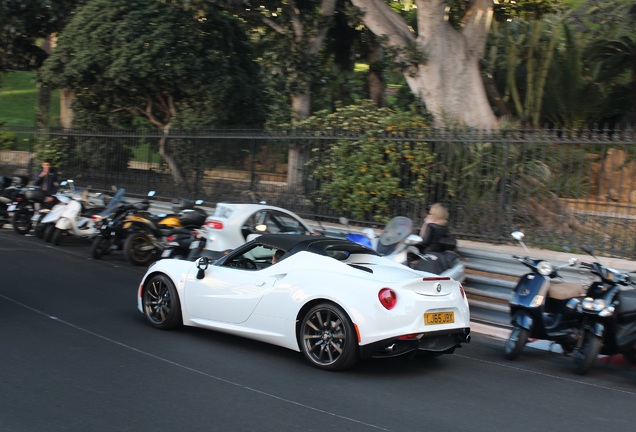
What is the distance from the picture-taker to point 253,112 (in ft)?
72.5

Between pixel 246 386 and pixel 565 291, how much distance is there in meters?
3.81

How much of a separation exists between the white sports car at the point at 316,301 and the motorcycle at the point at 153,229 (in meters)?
5.07

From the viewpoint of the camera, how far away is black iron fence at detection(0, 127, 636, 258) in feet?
33.8

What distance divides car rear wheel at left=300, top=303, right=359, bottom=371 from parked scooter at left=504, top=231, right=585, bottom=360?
2.27m

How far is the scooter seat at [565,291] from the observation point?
309 inches

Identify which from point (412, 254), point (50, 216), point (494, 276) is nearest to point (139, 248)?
point (50, 216)

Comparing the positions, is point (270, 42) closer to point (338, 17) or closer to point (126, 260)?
point (338, 17)

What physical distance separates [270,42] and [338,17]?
300 cm

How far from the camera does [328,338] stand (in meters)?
6.88

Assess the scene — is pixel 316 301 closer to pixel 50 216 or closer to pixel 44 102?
pixel 50 216

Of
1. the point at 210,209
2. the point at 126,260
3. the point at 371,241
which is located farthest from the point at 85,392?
the point at 210,209

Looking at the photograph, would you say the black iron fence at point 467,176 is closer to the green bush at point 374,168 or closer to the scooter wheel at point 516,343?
the green bush at point 374,168

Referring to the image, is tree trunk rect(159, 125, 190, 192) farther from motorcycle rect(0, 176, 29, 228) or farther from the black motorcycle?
motorcycle rect(0, 176, 29, 228)

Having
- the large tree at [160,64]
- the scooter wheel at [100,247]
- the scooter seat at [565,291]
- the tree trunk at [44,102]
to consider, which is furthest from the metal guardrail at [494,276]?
the tree trunk at [44,102]
